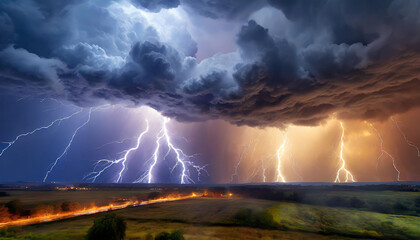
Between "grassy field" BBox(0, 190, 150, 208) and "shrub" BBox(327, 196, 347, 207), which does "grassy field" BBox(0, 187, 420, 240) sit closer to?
"shrub" BBox(327, 196, 347, 207)

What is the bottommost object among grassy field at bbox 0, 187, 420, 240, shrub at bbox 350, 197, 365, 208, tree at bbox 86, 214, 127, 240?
grassy field at bbox 0, 187, 420, 240

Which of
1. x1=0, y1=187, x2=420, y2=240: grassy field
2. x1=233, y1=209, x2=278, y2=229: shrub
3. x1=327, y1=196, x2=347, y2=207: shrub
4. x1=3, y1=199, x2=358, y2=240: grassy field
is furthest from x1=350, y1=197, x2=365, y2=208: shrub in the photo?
x1=3, y1=199, x2=358, y2=240: grassy field

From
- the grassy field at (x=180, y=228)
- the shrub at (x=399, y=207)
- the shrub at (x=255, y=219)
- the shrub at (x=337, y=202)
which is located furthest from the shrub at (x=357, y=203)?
the grassy field at (x=180, y=228)

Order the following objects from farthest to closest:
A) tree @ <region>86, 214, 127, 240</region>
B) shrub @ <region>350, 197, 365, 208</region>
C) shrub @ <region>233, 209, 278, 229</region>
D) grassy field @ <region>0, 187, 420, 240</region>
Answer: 1. shrub @ <region>350, 197, 365, 208</region>
2. shrub @ <region>233, 209, 278, 229</region>
3. grassy field @ <region>0, 187, 420, 240</region>
4. tree @ <region>86, 214, 127, 240</region>

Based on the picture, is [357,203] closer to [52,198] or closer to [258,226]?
[258,226]

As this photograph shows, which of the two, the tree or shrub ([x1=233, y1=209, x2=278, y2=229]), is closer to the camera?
the tree

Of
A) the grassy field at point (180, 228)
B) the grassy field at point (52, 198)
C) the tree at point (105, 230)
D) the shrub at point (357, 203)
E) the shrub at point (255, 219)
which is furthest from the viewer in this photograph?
the grassy field at point (52, 198)

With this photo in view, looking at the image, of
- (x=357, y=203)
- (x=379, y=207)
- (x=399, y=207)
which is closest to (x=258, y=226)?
(x=357, y=203)

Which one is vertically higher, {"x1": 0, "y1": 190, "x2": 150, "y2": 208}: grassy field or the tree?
the tree

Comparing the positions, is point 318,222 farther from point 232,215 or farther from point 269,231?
point 232,215

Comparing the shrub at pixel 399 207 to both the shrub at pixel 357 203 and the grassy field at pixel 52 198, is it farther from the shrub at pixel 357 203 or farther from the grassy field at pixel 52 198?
the grassy field at pixel 52 198

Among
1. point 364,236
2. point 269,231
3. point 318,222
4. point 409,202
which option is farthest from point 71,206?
point 409,202
